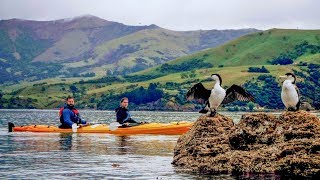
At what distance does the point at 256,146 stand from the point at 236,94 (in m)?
5.32

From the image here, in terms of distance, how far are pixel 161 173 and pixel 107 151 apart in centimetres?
1028

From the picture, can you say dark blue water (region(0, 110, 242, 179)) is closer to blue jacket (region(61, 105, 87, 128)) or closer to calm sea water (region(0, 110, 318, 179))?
calm sea water (region(0, 110, 318, 179))

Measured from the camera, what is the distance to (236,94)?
27938mm

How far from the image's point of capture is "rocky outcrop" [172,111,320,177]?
21.3 meters

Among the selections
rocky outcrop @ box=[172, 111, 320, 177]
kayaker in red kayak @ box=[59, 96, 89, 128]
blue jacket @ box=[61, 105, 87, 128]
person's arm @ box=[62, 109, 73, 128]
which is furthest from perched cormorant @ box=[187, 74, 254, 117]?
person's arm @ box=[62, 109, 73, 128]

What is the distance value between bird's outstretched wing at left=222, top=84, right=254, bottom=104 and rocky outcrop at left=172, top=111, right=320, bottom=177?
2.64 m

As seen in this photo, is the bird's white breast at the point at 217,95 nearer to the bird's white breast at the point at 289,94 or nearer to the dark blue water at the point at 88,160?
the bird's white breast at the point at 289,94

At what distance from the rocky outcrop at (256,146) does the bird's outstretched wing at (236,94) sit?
264 cm

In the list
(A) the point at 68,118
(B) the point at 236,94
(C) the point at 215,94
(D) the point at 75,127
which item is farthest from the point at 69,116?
(C) the point at 215,94

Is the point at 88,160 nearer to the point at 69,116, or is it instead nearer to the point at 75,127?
the point at 75,127

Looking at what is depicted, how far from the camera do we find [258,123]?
76.7ft

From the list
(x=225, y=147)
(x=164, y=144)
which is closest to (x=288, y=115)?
(x=225, y=147)

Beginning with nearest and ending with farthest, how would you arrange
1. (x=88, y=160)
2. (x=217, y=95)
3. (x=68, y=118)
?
(x=217, y=95), (x=88, y=160), (x=68, y=118)

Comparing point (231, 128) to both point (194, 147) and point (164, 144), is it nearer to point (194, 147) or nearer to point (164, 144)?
point (194, 147)
